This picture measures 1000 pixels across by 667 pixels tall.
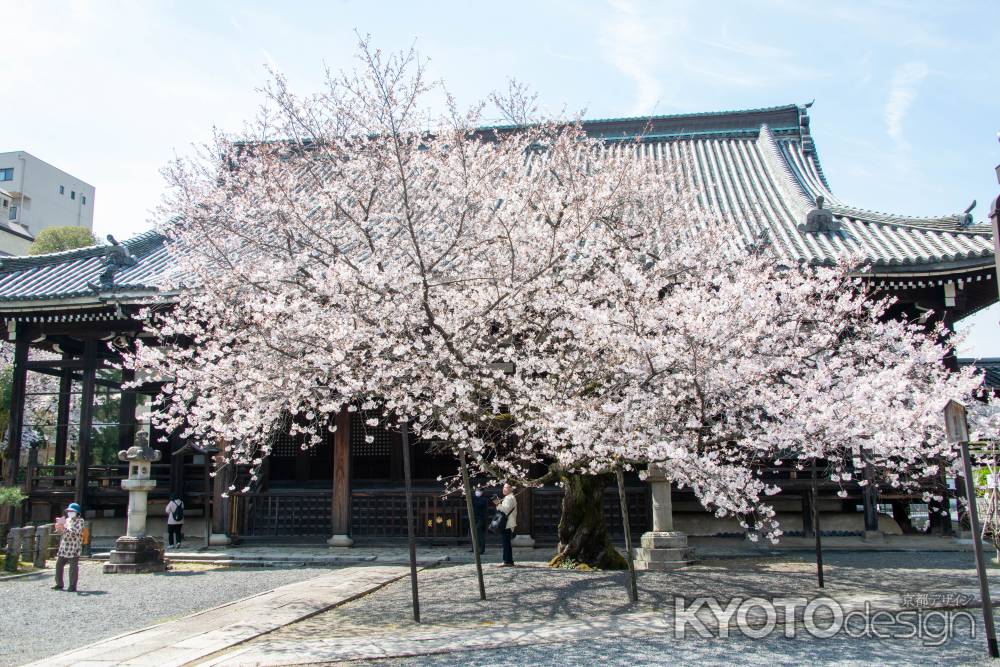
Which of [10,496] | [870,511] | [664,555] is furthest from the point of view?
[10,496]

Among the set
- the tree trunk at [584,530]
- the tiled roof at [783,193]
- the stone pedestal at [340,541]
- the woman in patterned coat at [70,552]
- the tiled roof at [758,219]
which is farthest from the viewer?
the stone pedestal at [340,541]

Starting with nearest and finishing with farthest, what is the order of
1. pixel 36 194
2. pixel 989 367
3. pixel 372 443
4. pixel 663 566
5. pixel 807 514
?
pixel 663 566
pixel 807 514
pixel 989 367
pixel 372 443
pixel 36 194

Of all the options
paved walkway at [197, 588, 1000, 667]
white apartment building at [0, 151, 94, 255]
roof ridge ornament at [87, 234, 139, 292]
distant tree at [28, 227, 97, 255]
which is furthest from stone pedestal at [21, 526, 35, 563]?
white apartment building at [0, 151, 94, 255]

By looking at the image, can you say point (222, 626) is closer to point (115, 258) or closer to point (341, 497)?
point (341, 497)

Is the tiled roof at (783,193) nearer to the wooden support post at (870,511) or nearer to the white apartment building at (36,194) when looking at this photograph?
the wooden support post at (870,511)

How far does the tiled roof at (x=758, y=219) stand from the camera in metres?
14.2

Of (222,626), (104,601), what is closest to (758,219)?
(222,626)

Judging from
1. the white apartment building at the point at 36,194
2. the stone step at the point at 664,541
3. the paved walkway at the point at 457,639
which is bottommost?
the paved walkway at the point at 457,639

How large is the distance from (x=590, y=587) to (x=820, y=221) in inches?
403

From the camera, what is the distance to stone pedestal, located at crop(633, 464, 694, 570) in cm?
→ 1181

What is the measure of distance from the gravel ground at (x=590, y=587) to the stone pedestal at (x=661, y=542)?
0.37 metres

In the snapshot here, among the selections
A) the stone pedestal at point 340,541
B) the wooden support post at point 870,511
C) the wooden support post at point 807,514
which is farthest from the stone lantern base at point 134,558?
the wooden support post at point 870,511

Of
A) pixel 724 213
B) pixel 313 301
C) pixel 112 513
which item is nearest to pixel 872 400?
pixel 313 301

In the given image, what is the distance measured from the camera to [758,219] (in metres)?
17.3
